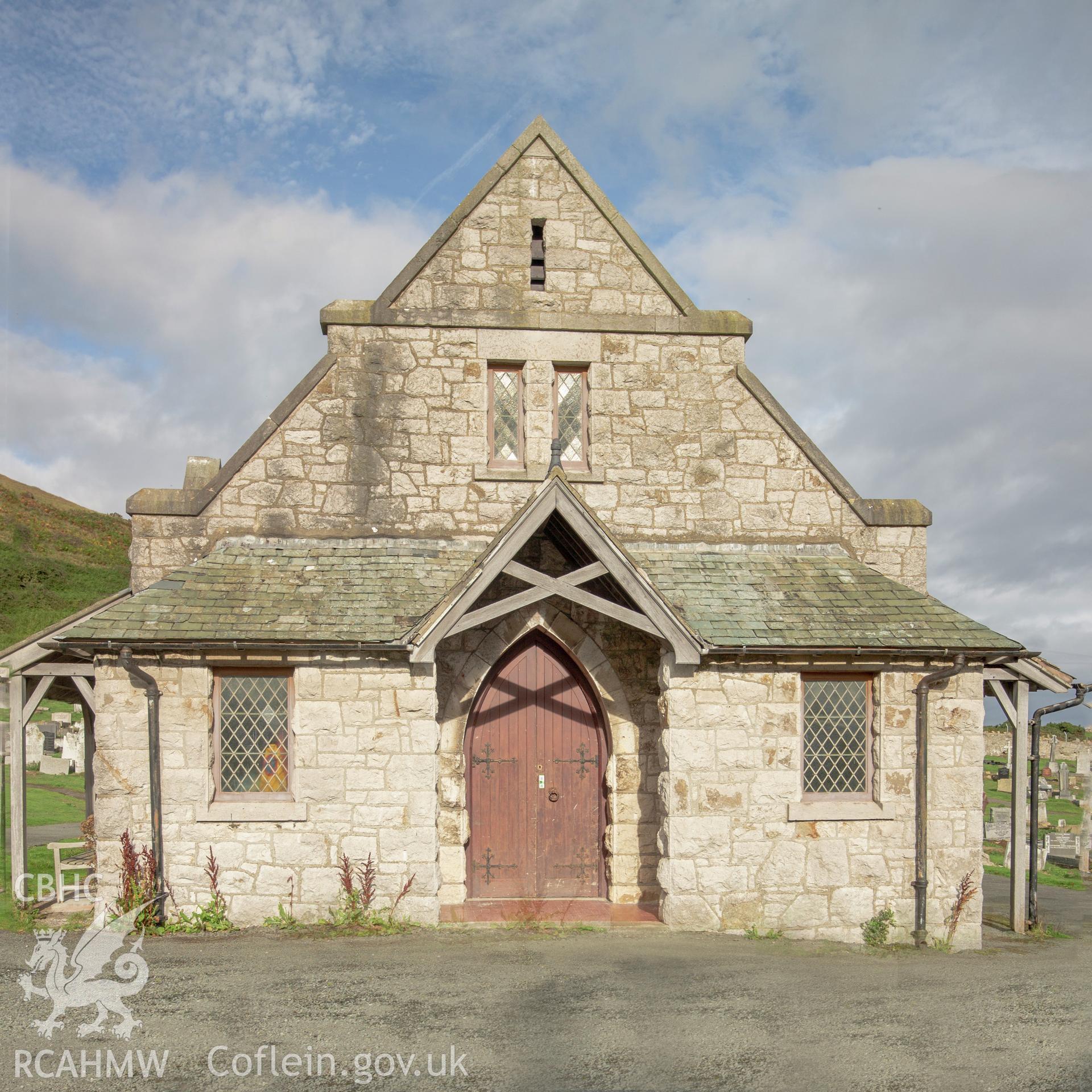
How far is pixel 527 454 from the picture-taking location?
11.5 metres

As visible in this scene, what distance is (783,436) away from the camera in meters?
11.8

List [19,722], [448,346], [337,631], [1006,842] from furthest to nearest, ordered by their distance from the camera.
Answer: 1. [1006,842]
2. [448,346]
3. [19,722]
4. [337,631]

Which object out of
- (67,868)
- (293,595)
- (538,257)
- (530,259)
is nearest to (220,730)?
(293,595)

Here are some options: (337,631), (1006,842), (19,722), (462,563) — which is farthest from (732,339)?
(1006,842)

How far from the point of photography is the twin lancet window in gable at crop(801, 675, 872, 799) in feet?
34.4

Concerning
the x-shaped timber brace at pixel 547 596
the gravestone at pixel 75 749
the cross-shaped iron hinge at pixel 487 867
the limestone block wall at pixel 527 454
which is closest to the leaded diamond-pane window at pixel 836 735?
the limestone block wall at pixel 527 454

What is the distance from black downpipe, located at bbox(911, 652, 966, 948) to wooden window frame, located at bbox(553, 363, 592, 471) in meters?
4.43

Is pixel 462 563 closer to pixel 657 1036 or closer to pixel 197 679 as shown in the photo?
pixel 197 679

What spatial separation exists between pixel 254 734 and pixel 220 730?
0.34m

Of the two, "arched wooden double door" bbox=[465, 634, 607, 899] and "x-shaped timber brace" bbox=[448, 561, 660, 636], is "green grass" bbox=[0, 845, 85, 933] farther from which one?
"x-shaped timber brace" bbox=[448, 561, 660, 636]

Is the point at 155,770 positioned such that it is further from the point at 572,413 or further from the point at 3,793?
the point at 3,793

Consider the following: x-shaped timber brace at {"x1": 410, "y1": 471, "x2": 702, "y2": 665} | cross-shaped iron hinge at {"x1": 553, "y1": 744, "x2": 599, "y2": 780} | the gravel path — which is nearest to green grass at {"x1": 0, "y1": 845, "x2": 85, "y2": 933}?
the gravel path

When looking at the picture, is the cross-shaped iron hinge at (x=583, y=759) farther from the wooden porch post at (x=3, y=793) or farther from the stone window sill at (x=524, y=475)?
the wooden porch post at (x=3, y=793)

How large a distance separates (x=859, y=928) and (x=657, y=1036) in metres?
4.30
